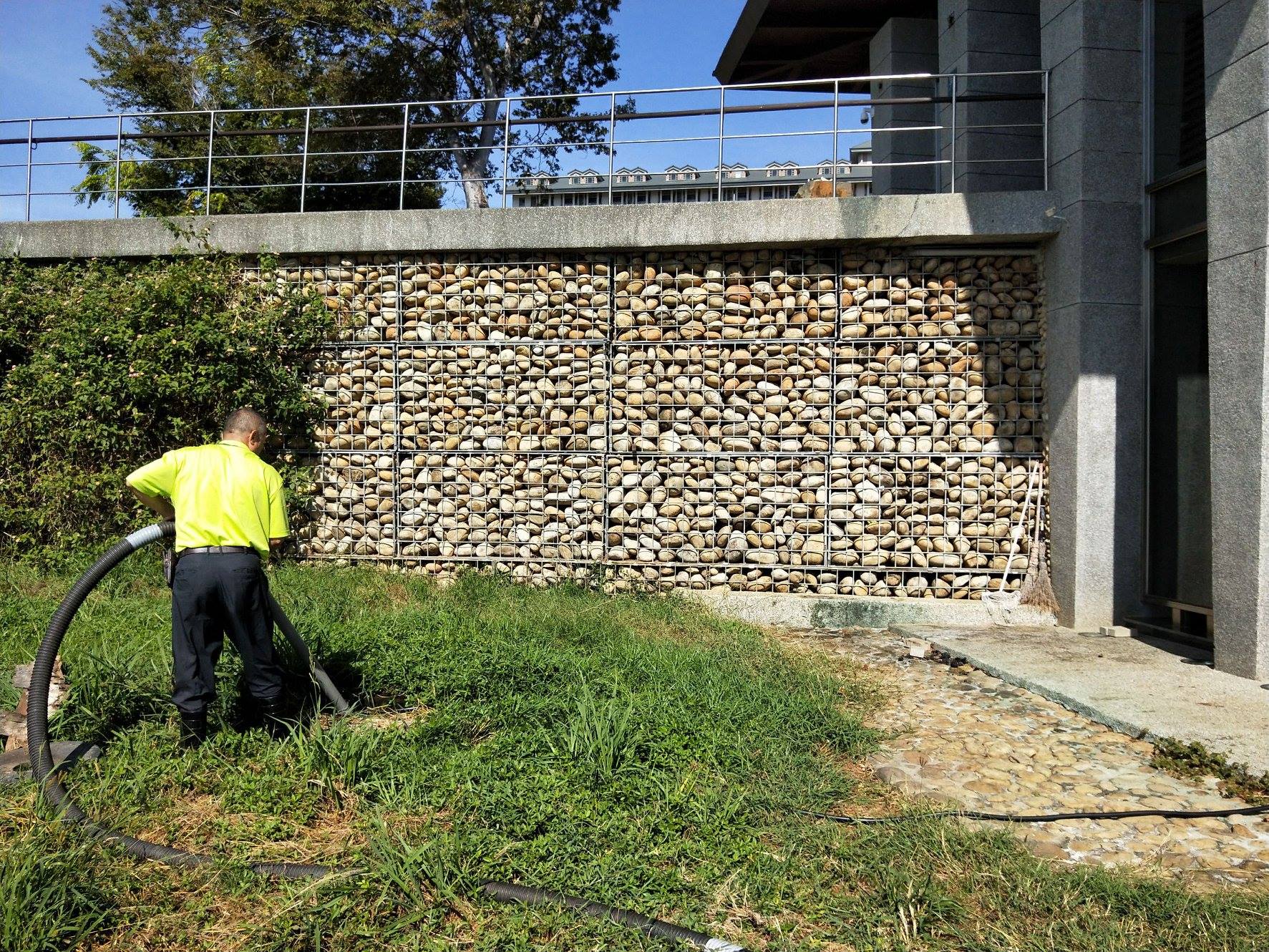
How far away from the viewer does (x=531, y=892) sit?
346 centimetres

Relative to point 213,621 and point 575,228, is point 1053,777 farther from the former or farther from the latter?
point 575,228

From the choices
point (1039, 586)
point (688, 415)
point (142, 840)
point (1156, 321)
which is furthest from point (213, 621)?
point (1156, 321)

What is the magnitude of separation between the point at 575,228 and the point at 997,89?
5.33 meters

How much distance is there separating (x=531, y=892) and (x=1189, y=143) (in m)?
7.84

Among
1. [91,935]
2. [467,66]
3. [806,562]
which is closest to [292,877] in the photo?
[91,935]

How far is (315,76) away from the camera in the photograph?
18125 millimetres

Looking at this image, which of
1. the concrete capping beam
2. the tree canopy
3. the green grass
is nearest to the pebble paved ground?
the green grass

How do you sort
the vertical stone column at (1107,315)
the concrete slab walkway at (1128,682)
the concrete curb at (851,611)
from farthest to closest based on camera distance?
the concrete curb at (851,611) → the vertical stone column at (1107,315) → the concrete slab walkway at (1128,682)

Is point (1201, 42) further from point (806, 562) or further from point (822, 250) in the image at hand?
point (806, 562)

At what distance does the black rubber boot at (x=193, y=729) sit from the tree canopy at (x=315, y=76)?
45.9ft

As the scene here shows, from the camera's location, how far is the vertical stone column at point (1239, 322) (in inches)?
250

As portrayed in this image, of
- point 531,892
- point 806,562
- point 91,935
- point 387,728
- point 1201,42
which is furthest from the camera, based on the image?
point 806,562

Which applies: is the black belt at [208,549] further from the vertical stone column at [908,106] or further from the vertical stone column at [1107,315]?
the vertical stone column at [908,106]

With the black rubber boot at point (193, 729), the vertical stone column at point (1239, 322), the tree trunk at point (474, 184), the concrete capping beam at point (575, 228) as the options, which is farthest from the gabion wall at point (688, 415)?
the tree trunk at point (474, 184)
